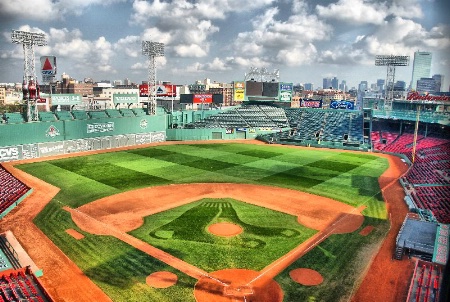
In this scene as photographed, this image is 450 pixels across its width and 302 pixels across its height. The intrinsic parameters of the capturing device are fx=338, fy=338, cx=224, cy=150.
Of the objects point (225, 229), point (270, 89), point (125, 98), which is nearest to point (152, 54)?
point (125, 98)

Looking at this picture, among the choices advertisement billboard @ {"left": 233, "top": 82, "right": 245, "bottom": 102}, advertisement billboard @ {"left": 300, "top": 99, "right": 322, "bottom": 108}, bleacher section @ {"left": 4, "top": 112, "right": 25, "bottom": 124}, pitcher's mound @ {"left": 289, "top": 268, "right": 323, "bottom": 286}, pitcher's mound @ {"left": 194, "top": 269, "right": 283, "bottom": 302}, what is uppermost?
advertisement billboard @ {"left": 233, "top": 82, "right": 245, "bottom": 102}

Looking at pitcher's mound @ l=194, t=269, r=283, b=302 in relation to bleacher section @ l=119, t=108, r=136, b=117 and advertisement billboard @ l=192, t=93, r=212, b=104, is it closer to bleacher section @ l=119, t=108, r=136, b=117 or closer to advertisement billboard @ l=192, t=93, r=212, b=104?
bleacher section @ l=119, t=108, r=136, b=117

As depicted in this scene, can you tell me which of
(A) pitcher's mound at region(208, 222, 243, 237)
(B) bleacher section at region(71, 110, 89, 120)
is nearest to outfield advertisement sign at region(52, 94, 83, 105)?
(B) bleacher section at region(71, 110, 89, 120)

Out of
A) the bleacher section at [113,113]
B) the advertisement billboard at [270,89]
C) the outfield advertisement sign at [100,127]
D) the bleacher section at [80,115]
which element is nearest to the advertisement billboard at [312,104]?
the advertisement billboard at [270,89]

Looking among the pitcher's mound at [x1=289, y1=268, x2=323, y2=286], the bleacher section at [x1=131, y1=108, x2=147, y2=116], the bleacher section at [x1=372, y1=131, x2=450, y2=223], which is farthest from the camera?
the bleacher section at [x1=131, y1=108, x2=147, y2=116]

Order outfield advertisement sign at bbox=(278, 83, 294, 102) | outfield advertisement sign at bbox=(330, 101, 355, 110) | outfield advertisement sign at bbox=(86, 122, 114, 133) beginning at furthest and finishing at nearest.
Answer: outfield advertisement sign at bbox=(278, 83, 294, 102) → outfield advertisement sign at bbox=(330, 101, 355, 110) → outfield advertisement sign at bbox=(86, 122, 114, 133)

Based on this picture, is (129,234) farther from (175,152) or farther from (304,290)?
(175,152)

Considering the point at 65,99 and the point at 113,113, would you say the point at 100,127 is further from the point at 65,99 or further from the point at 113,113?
the point at 65,99
